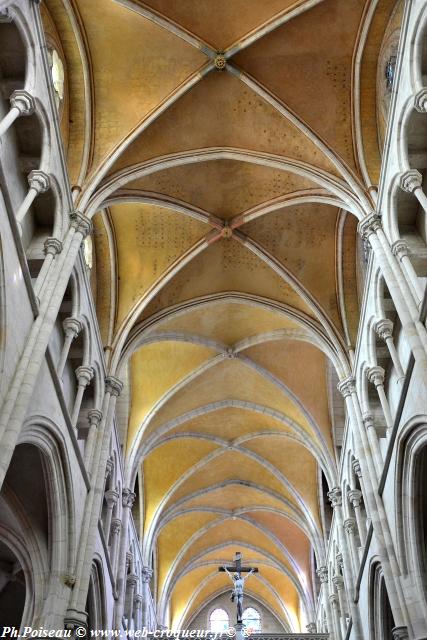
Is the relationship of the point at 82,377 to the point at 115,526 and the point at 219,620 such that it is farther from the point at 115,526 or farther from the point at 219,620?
the point at 219,620

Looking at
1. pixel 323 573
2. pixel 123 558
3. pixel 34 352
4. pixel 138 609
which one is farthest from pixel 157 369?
pixel 34 352

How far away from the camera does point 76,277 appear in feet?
43.7

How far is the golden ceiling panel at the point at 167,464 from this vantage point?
2445cm

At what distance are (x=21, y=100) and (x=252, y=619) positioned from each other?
27.9m

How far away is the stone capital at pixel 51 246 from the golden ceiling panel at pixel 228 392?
421 inches

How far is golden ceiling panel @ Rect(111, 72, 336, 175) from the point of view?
598 inches

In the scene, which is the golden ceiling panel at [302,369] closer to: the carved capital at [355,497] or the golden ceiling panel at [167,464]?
the carved capital at [355,497]

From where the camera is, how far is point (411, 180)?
1110cm

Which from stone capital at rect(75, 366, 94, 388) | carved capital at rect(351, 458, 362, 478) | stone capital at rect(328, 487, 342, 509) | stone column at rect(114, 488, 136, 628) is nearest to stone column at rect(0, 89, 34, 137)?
stone capital at rect(75, 366, 94, 388)

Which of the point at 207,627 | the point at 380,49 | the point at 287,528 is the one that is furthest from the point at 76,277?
the point at 207,627

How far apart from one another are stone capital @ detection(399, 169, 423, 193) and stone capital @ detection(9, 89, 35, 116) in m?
5.99

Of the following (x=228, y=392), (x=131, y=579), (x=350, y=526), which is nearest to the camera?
(x=350, y=526)

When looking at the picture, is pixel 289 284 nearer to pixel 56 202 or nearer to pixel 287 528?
pixel 56 202

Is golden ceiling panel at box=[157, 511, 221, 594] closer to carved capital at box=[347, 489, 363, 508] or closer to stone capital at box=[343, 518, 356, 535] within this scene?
stone capital at box=[343, 518, 356, 535]
